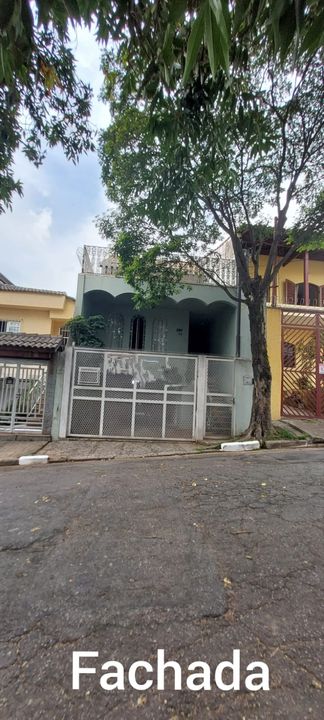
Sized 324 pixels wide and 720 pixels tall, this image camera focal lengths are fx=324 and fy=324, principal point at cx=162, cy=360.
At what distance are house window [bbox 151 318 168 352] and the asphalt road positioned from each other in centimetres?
964

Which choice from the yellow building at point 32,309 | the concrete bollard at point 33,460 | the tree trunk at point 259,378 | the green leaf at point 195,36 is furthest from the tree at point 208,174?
the yellow building at point 32,309

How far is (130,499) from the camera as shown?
389cm

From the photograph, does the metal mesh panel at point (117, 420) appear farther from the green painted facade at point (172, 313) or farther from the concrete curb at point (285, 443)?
the green painted facade at point (172, 313)

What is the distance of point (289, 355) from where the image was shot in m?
10.6

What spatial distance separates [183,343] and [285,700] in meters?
12.3

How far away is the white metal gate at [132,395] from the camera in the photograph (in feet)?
27.4

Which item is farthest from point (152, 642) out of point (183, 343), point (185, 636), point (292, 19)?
point (183, 343)

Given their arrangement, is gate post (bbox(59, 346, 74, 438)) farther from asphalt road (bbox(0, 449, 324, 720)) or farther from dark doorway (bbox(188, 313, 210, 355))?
dark doorway (bbox(188, 313, 210, 355))

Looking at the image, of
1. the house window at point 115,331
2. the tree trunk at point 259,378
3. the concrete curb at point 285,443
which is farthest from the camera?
the house window at point 115,331

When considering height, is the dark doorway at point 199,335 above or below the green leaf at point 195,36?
above

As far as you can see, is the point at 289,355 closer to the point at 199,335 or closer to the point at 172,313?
the point at 172,313

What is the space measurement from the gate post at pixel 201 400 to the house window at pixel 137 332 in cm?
547

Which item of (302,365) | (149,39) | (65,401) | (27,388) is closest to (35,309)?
(27,388)

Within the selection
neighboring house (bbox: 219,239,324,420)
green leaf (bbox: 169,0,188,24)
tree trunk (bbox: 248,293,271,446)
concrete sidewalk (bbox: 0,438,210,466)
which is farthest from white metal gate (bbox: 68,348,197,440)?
green leaf (bbox: 169,0,188,24)
